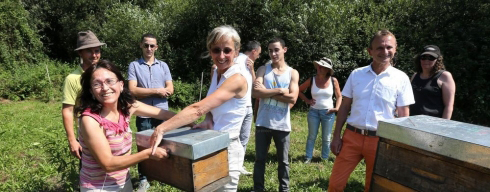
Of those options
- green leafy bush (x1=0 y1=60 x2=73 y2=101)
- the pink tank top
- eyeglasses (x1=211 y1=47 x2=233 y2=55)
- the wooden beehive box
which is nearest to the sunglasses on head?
eyeglasses (x1=211 y1=47 x2=233 y2=55)

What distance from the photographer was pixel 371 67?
3.36 m

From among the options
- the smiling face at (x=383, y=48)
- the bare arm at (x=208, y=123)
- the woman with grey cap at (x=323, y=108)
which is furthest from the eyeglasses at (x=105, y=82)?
the woman with grey cap at (x=323, y=108)

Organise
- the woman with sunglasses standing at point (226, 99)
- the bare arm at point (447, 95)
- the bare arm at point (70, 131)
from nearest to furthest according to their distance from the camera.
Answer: the woman with sunglasses standing at point (226, 99) < the bare arm at point (70, 131) < the bare arm at point (447, 95)

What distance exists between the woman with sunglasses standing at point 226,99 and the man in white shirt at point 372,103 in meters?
1.18

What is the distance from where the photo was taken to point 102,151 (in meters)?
2.20

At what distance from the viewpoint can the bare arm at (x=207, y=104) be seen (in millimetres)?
2281

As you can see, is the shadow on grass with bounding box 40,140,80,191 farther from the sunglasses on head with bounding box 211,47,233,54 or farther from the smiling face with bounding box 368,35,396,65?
the smiling face with bounding box 368,35,396,65

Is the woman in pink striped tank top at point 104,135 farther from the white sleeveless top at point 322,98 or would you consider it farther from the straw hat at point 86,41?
the white sleeveless top at point 322,98

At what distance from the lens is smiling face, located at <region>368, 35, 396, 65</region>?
10.4ft

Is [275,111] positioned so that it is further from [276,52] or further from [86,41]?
[86,41]

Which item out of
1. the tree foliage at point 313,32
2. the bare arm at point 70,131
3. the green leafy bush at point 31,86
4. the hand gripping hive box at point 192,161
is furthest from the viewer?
the green leafy bush at point 31,86

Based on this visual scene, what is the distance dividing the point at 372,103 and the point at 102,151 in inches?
92.4

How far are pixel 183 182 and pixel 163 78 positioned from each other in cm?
282

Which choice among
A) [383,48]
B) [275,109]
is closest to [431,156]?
[383,48]
